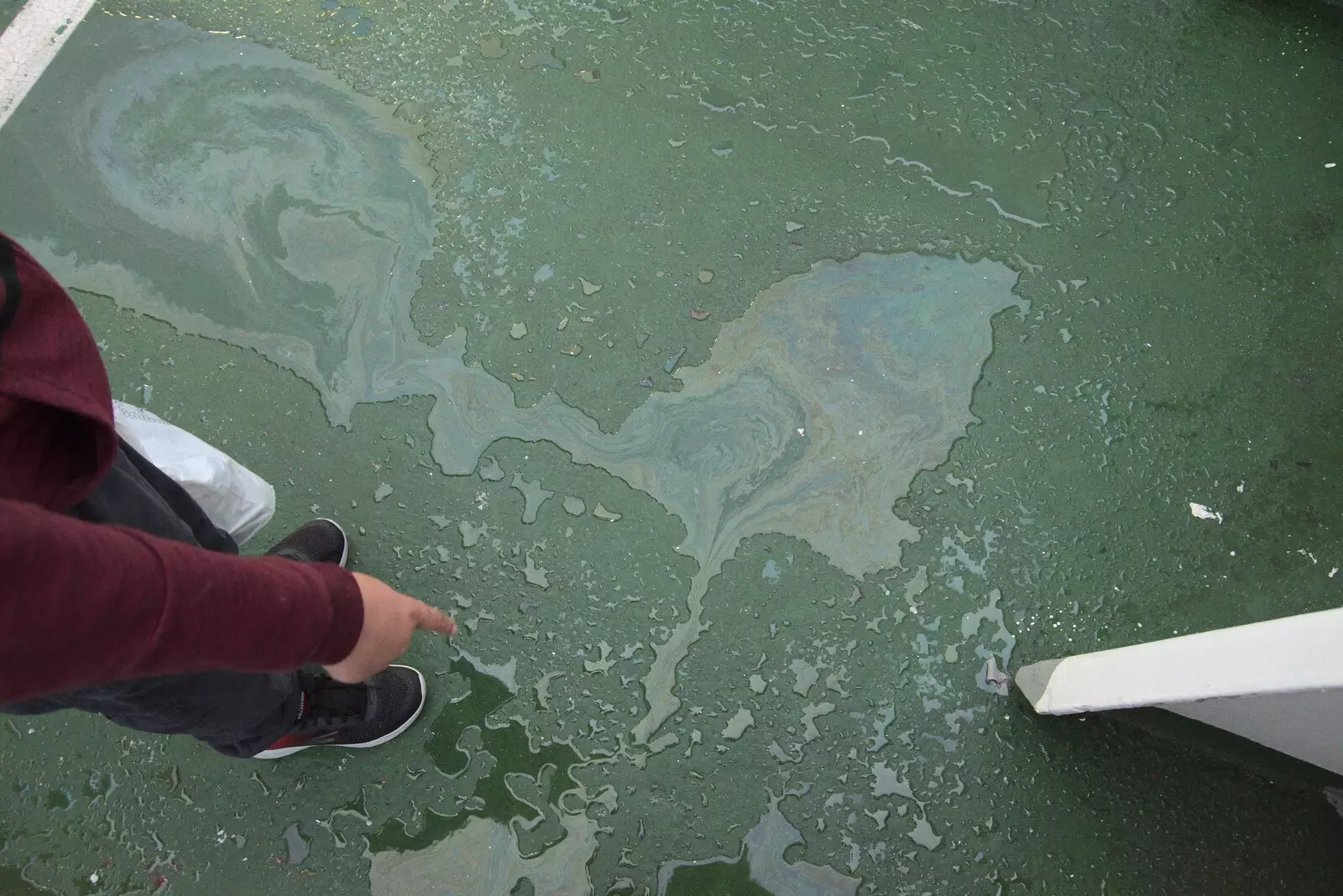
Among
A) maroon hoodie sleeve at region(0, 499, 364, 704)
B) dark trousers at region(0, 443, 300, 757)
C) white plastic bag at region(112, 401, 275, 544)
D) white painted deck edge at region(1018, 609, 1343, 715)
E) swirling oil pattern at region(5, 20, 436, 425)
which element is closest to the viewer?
maroon hoodie sleeve at region(0, 499, 364, 704)

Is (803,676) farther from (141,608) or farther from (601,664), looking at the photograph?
(141,608)

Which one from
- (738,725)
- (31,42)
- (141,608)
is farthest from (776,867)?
(31,42)

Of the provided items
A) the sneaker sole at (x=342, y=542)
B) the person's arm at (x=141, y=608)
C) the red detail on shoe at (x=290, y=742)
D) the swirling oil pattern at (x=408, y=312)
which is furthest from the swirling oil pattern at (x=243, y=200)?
the person's arm at (x=141, y=608)

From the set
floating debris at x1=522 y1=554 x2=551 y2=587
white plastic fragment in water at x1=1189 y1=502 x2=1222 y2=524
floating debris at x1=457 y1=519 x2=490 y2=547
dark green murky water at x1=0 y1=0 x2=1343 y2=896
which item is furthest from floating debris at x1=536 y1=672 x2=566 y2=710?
white plastic fragment in water at x1=1189 y1=502 x2=1222 y2=524

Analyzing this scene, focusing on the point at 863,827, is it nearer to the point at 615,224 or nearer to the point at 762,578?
the point at 762,578

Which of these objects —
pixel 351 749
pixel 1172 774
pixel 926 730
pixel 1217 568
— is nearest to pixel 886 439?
pixel 926 730

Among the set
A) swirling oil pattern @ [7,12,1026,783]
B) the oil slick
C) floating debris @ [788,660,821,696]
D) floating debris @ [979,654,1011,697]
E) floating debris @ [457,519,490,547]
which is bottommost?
the oil slick

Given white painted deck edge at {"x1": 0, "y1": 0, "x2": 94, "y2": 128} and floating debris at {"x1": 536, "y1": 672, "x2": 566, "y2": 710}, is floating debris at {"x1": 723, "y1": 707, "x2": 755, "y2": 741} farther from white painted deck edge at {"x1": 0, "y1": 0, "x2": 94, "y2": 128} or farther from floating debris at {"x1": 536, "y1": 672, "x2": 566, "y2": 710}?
white painted deck edge at {"x1": 0, "y1": 0, "x2": 94, "y2": 128}
